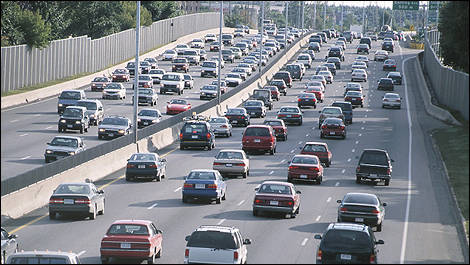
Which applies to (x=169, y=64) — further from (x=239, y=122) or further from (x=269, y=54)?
(x=239, y=122)

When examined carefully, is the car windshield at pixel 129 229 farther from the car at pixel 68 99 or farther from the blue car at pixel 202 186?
the car at pixel 68 99

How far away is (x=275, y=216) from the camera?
129 ft

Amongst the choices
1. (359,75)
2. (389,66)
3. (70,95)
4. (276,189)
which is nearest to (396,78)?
(359,75)

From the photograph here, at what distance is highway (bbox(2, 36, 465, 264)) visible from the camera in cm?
3178

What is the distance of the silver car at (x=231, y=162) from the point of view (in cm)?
4878

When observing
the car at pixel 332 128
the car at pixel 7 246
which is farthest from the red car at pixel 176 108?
the car at pixel 7 246

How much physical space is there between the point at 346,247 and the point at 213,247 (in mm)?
3302

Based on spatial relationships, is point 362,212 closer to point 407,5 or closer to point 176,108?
point 176,108

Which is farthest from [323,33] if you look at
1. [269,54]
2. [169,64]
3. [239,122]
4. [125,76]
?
[239,122]

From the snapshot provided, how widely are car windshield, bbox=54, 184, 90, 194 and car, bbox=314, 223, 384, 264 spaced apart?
12268 millimetres

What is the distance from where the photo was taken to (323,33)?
178625 mm

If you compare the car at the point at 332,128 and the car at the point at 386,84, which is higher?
the car at the point at 332,128

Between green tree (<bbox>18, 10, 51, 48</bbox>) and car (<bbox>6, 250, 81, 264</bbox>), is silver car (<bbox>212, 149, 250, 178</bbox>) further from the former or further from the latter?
green tree (<bbox>18, 10, 51, 48</bbox>)

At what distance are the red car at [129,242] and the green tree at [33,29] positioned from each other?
63.0 m
